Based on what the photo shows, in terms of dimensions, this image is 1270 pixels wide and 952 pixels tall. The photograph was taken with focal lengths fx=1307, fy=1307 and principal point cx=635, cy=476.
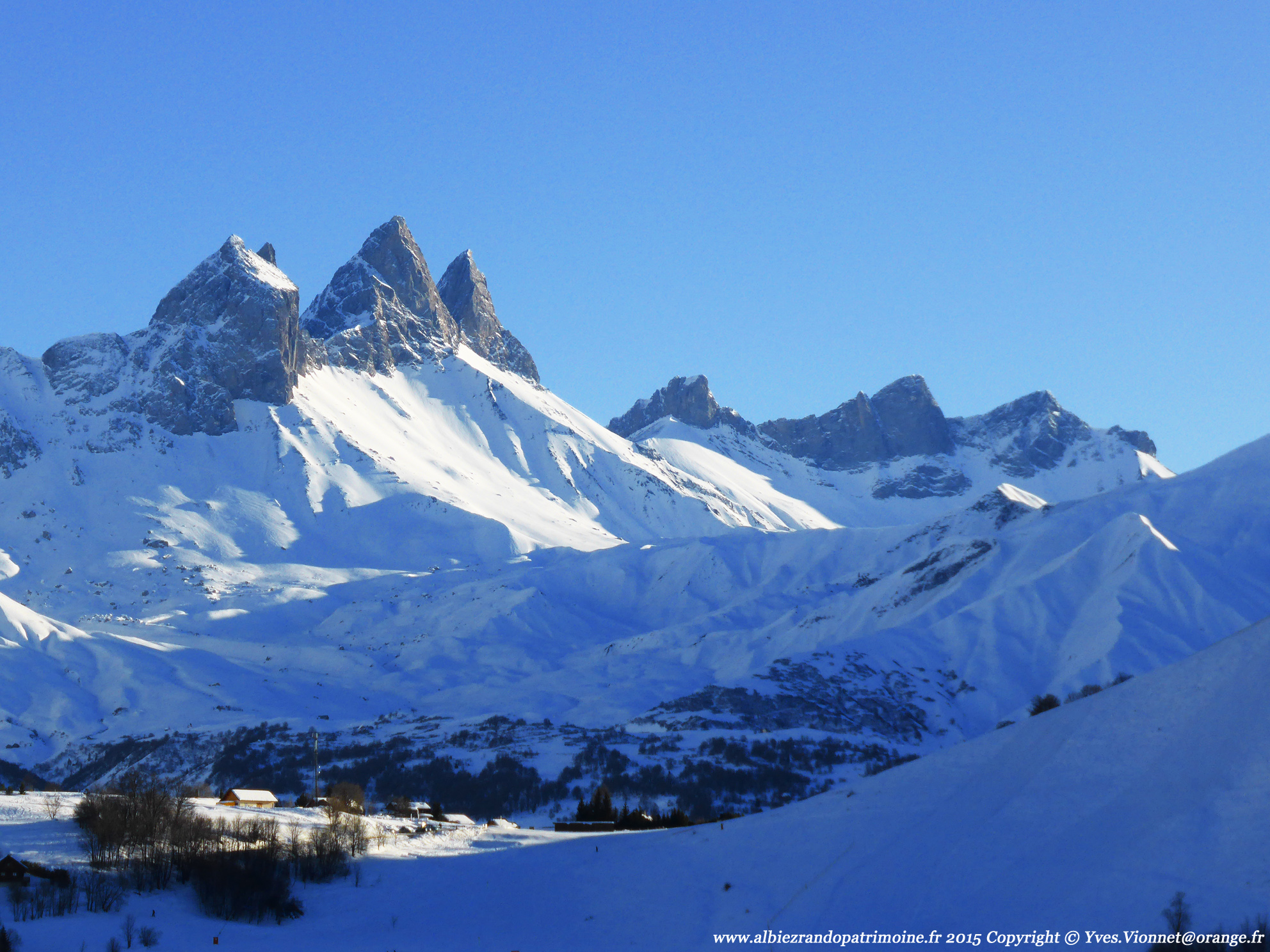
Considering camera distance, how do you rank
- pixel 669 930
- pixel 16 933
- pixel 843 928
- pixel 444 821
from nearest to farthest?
pixel 16 933 < pixel 843 928 < pixel 669 930 < pixel 444 821

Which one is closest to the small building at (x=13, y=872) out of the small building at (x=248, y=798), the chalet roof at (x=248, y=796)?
the small building at (x=248, y=798)

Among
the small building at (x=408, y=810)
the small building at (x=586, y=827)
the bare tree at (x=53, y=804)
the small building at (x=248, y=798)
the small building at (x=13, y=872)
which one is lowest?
the small building at (x=586, y=827)

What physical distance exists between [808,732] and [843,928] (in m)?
93.4

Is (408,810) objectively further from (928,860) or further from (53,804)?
(928,860)

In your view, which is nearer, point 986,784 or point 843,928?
point 843,928

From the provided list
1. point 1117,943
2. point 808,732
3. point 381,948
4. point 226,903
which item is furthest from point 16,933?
point 808,732

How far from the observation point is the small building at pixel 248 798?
3504 inches

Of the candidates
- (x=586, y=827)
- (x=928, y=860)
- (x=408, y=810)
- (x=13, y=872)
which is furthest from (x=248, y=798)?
(x=928, y=860)

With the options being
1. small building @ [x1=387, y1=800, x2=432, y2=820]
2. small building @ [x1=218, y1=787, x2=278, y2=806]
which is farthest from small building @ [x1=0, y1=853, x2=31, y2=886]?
small building @ [x1=387, y1=800, x2=432, y2=820]

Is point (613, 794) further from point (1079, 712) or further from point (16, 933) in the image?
point (16, 933)

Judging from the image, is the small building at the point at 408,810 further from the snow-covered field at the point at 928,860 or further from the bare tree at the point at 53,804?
the bare tree at the point at 53,804

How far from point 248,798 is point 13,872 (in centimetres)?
3009

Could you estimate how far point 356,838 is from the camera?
7675 cm

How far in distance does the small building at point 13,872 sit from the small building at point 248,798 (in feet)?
85.9
